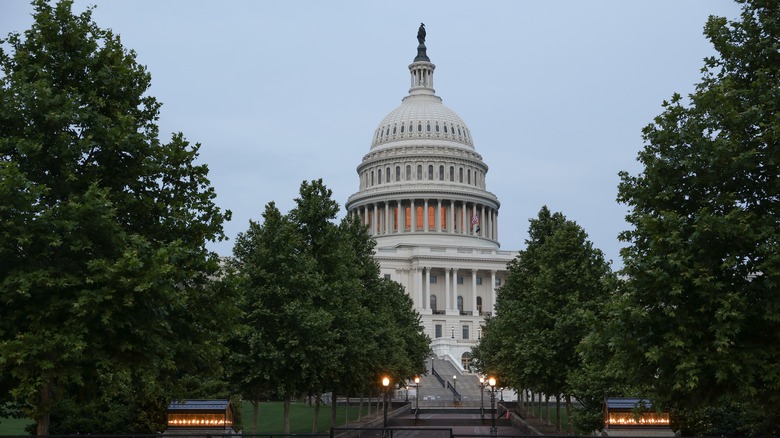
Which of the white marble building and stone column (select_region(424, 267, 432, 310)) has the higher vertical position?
the white marble building

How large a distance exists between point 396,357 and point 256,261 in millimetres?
24066

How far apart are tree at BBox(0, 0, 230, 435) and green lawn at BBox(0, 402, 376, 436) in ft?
73.8

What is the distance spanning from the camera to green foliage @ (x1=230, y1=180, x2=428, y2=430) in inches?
1437

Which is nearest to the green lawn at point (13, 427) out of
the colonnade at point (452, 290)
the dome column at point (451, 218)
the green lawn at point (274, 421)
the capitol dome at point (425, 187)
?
the green lawn at point (274, 421)

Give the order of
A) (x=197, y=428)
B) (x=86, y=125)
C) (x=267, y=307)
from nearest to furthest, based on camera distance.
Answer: (x=86, y=125), (x=197, y=428), (x=267, y=307)

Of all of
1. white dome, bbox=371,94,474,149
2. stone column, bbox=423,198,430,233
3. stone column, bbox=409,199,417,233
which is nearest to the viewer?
Result: stone column, bbox=409,199,417,233

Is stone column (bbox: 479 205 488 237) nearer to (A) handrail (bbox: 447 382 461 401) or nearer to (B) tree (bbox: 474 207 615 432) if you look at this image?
(A) handrail (bbox: 447 382 461 401)

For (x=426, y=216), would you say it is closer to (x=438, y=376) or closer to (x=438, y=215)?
(x=438, y=215)

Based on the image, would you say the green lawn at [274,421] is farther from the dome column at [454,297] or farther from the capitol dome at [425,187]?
the capitol dome at [425,187]

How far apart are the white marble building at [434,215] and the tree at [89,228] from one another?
134 m

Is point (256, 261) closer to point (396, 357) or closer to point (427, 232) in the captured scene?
point (396, 357)

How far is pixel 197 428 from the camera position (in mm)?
33812

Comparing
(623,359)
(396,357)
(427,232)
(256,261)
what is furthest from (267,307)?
(427,232)

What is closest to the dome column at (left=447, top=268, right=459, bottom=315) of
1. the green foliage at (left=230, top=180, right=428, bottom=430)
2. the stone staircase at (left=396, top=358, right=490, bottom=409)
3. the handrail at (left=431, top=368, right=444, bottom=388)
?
the stone staircase at (left=396, top=358, right=490, bottom=409)
